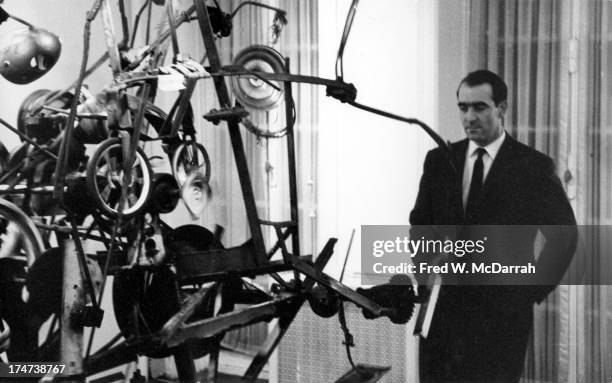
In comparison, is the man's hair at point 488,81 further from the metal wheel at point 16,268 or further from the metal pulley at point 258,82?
the metal wheel at point 16,268

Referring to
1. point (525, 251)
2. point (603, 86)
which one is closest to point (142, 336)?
point (525, 251)

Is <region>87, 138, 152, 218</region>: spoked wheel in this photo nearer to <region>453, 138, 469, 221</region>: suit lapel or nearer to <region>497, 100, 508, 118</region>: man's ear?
<region>453, 138, 469, 221</region>: suit lapel

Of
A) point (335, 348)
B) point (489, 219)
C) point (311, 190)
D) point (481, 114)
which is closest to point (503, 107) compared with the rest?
point (481, 114)

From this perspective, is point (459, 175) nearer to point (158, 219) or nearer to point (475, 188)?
point (475, 188)

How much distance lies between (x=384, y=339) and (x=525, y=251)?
A: 1.83ft

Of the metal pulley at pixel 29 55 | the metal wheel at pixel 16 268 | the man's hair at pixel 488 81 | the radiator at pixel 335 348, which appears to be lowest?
the radiator at pixel 335 348

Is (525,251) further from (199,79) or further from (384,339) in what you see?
(199,79)

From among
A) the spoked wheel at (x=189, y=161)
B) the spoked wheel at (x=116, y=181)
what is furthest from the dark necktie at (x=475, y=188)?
the spoked wheel at (x=116, y=181)

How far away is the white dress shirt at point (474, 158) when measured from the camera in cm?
226

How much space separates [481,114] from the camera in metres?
2.27

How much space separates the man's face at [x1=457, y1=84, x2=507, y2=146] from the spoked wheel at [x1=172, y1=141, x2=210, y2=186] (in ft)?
2.87

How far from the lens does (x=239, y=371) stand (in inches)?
94.6

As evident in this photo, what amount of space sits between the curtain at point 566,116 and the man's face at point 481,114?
0.05 meters

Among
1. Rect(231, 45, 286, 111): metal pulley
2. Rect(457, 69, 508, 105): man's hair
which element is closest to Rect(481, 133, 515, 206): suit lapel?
Rect(457, 69, 508, 105): man's hair
